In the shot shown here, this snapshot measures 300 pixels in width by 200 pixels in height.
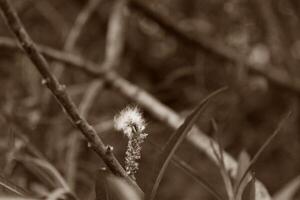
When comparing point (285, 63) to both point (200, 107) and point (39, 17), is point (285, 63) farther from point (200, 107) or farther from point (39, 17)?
point (200, 107)

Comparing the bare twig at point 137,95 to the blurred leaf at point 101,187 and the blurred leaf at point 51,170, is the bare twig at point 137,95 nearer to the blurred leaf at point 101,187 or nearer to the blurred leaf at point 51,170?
the blurred leaf at point 51,170

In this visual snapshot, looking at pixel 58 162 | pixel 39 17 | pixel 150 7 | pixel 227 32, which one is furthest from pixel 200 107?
pixel 39 17

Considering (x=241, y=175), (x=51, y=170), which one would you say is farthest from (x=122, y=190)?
(x=51, y=170)

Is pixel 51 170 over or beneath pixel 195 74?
beneath

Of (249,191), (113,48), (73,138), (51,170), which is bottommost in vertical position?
(249,191)

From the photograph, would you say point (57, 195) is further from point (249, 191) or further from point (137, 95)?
point (137, 95)
